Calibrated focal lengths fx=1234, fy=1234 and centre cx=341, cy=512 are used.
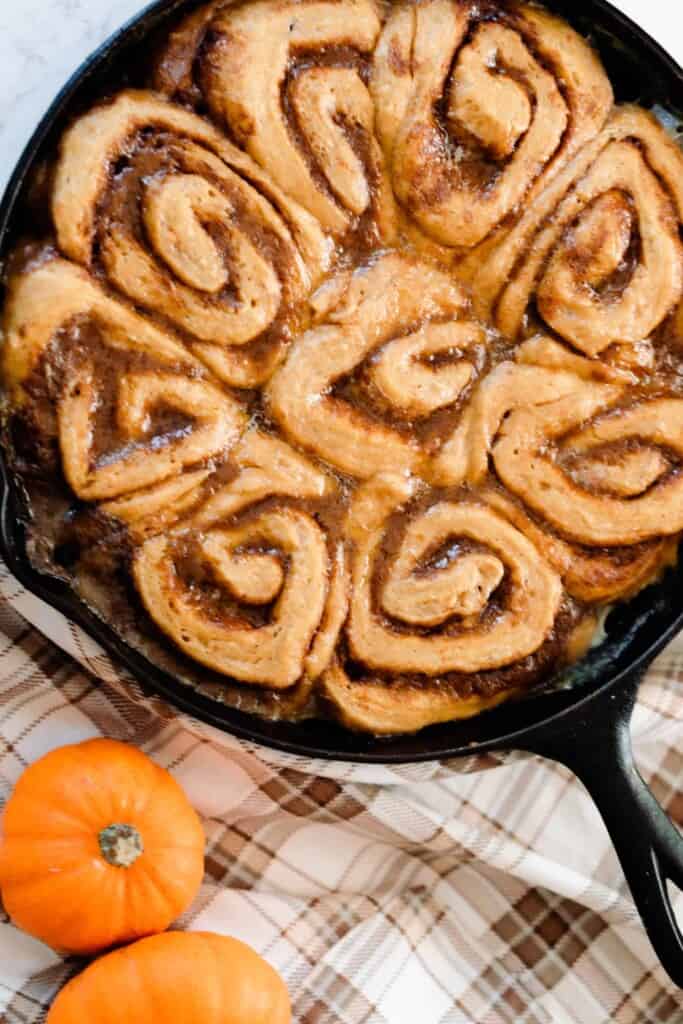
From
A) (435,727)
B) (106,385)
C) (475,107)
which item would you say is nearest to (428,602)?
(435,727)

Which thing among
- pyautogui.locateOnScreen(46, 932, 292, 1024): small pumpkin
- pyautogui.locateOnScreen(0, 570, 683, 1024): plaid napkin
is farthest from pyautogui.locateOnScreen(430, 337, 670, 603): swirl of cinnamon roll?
pyautogui.locateOnScreen(46, 932, 292, 1024): small pumpkin

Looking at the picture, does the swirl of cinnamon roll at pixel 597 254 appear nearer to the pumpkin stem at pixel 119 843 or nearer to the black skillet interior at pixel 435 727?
the black skillet interior at pixel 435 727

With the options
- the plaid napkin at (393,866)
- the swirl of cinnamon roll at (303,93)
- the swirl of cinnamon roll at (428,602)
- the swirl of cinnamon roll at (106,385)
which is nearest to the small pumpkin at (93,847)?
the plaid napkin at (393,866)

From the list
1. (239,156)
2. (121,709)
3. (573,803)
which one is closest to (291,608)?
(121,709)

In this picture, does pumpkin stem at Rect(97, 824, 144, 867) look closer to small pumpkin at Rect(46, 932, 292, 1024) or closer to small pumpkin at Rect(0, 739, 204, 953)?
small pumpkin at Rect(0, 739, 204, 953)

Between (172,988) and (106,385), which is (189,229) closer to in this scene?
(106,385)
